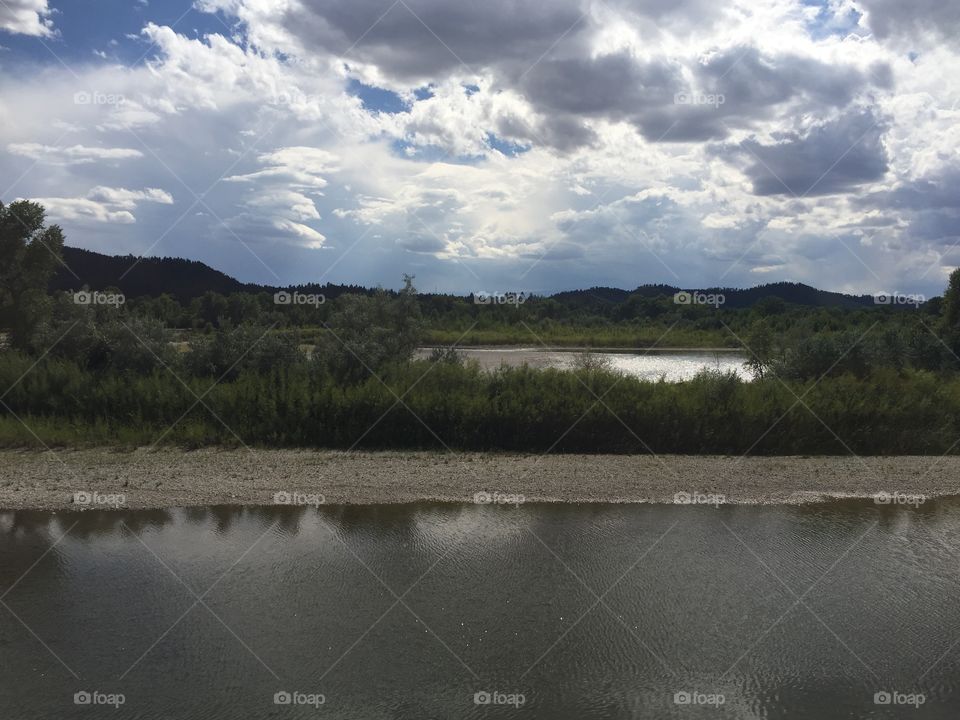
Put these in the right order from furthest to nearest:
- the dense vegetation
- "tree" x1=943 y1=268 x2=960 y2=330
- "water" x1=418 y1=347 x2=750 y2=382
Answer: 1. "water" x1=418 y1=347 x2=750 y2=382
2. "tree" x1=943 y1=268 x2=960 y2=330
3. the dense vegetation

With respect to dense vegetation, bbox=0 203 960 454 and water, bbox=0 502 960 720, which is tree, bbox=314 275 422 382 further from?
water, bbox=0 502 960 720

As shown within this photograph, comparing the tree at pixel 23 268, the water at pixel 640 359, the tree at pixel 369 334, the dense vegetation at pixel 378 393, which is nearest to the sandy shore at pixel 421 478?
the dense vegetation at pixel 378 393

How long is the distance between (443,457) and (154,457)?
656 cm

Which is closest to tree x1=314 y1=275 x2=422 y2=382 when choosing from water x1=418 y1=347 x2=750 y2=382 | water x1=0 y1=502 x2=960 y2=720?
water x1=0 y1=502 x2=960 y2=720

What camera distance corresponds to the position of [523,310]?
75.4m

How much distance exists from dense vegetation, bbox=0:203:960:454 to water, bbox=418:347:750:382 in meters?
14.2

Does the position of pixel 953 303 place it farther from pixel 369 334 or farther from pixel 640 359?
pixel 369 334

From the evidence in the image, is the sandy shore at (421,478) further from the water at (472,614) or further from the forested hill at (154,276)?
the forested hill at (154,276)

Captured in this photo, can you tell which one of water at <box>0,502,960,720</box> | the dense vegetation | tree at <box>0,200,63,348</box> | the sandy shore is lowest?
water at <box>0,502,960,720</box>

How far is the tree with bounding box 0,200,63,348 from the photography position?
78.4 feet

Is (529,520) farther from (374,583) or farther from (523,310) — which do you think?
(523,310)

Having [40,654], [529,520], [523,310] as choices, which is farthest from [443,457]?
[523,310]

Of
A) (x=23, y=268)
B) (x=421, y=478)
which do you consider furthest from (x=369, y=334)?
(x=23, y=268)

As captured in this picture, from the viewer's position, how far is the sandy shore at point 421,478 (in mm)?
14477
